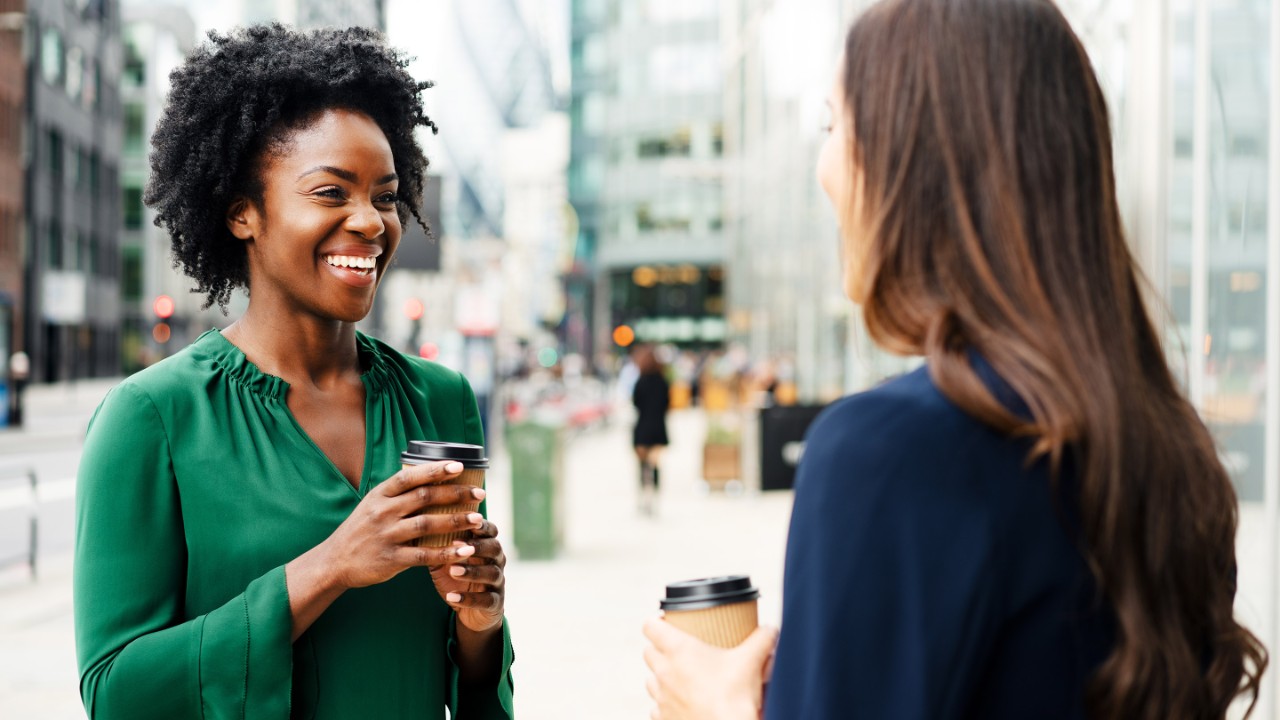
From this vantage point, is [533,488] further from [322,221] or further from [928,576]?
[928,576]

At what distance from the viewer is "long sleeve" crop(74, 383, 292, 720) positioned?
172cm

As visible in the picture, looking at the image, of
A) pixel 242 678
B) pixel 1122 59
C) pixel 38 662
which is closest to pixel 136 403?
pixel 242 678

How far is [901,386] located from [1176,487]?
0.30 m

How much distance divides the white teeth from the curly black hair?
0.59 ft

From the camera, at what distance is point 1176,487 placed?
123 cm

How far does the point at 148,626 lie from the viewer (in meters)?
1.74

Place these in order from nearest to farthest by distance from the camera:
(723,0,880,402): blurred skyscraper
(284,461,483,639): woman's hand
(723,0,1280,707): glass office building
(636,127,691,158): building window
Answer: (284,461,483,639): woman's hand
(723,0,1280,707): glass office building
(723,0,880,402): blurred skyscraper
(636,127,691,158): building window

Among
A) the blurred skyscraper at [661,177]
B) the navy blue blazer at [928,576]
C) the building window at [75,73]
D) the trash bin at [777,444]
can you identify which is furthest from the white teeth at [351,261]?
the blurred skyscraper at [661,177]

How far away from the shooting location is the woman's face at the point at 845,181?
134cm

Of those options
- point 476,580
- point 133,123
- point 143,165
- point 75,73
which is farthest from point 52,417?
point 133,123

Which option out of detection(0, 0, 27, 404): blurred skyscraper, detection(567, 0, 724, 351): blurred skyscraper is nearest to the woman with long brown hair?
detection(0, 0, 27, 404): blurred skyscraper

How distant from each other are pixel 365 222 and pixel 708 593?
3.08 feet

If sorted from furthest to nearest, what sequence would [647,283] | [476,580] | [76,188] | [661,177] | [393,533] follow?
1. [647,283]
2. [661,177]
3. [76,188]
4. [476,580]
5. [393,533]

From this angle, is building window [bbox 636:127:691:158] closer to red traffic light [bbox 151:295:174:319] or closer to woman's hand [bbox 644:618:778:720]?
red traffic light [bbox 151:295:174:319]
